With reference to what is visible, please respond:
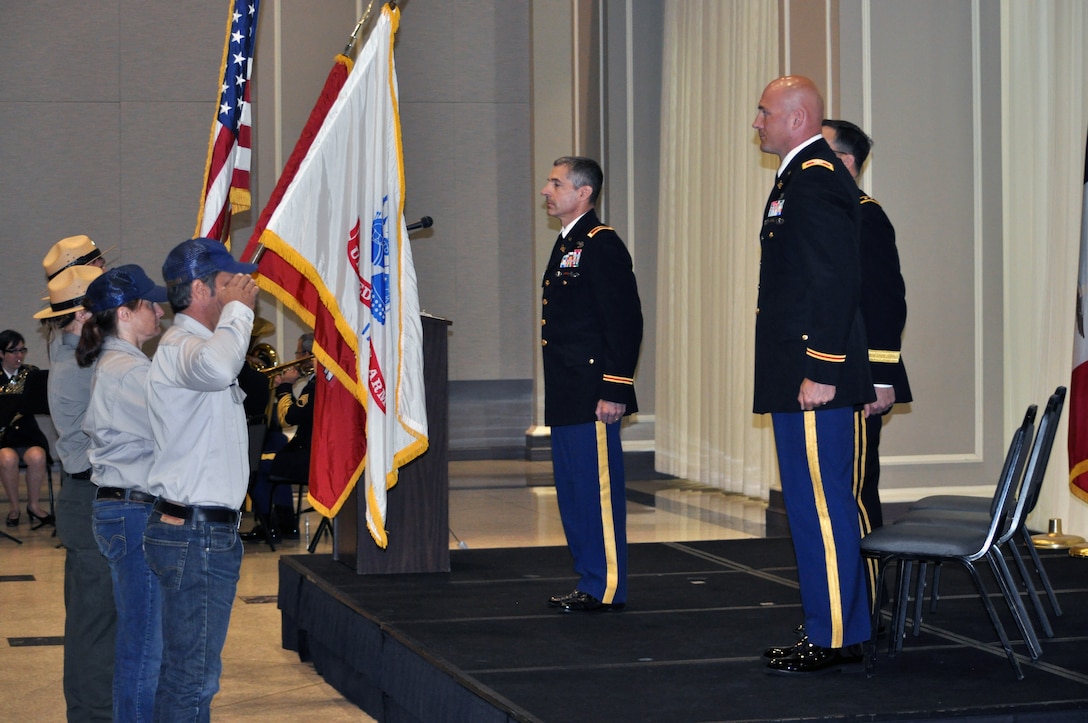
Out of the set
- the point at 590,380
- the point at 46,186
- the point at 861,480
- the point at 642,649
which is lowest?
the point at 642,649

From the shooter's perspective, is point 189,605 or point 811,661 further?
point 811,661

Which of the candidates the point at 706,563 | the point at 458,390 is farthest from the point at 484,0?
the point at 706,563

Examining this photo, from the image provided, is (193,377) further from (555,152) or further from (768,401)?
(555,152)

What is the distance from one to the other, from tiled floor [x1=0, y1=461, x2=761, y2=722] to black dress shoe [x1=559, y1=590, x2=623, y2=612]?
2.54 ft

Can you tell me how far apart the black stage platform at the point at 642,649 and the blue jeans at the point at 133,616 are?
30.6 inches

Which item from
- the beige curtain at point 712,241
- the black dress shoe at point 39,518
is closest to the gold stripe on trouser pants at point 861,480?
the beige curtain at point 712,241

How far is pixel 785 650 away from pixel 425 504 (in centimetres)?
206

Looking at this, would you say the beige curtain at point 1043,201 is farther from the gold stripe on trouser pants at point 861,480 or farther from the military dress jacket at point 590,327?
the military dress jacket at point 590,327

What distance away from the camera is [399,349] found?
15.4ft

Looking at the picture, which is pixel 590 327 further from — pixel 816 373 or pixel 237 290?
pixel 237 290

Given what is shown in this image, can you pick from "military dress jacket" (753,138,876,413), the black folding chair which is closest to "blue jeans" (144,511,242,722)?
"military dress jacket" (753,138,876,413)

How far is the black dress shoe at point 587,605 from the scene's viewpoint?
15.0 feet

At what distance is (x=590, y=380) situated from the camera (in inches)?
180

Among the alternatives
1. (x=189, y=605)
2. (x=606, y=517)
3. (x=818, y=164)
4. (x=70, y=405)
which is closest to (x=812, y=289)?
(x=818, y=164)
